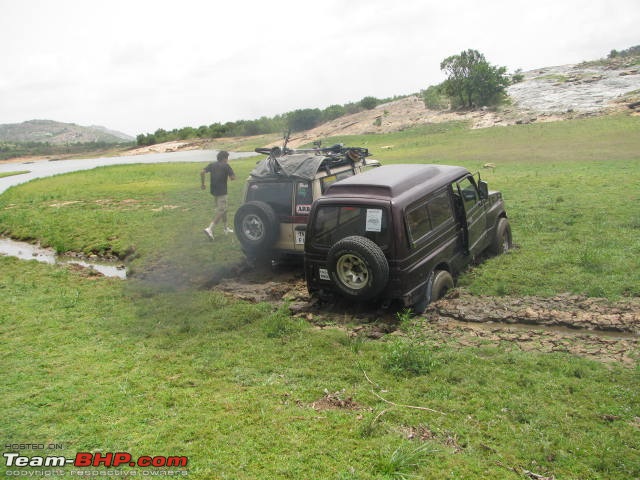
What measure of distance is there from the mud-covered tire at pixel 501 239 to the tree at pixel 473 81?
137 feet

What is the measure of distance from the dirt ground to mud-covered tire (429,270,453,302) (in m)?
0.11

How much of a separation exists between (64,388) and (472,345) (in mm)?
4600

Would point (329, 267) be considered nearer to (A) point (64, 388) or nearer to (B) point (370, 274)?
(B) point (370, 274)

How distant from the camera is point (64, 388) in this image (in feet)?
18.2

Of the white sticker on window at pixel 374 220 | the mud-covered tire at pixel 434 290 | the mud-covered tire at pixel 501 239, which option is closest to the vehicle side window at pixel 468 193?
the mud-covered tire at pixel 501 239

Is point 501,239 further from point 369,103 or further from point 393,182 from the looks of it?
point 369,103

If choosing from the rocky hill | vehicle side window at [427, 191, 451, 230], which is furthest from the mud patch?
the rocky hill

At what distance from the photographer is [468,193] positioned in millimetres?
8609

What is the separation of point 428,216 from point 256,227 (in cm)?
323

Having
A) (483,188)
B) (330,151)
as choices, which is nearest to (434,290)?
(483,188)

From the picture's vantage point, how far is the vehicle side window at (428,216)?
7062 mm

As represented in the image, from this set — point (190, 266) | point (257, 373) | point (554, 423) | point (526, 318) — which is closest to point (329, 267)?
point (257, 373)

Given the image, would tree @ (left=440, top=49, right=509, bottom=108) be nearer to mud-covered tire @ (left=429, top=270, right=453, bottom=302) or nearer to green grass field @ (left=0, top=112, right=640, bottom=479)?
green grass field @ (left=0, top=112, right=640, bottom=479)

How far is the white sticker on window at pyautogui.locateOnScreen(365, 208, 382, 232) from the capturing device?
692 cm
